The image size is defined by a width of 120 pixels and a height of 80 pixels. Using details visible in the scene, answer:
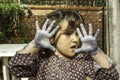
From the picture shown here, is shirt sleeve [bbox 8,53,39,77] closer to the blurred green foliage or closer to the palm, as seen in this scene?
the palm

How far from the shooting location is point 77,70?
212 centimetres

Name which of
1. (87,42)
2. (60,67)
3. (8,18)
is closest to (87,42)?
(87,42)

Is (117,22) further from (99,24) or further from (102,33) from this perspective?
(99,24)

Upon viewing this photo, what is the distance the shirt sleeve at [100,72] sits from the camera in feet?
6.83

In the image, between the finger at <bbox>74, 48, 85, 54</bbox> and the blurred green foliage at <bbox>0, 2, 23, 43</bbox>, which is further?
the blurred green foliage at <bbox>0, 2, 23, 43</bbox>

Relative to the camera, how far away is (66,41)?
6.86 feet

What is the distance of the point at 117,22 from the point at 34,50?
238 cm

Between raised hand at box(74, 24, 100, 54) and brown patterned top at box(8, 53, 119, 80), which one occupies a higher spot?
raised hand at box(74, 24, 100, 54)

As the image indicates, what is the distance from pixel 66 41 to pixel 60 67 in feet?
0.52

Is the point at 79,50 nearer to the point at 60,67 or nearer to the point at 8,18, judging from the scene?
the point at 60,67

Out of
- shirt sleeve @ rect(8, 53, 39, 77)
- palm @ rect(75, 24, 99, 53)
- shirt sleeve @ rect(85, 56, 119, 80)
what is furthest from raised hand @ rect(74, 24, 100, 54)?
shirt sleeve @ rect(8, 53, 39, 77)

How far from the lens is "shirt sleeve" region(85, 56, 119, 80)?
2.08 metres

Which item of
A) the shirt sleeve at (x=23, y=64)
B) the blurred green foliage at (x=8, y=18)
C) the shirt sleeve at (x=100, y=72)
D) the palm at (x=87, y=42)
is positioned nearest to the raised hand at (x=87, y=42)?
the palm at (x=87, y=42)

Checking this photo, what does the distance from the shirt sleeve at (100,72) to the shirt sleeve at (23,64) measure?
299 mm
